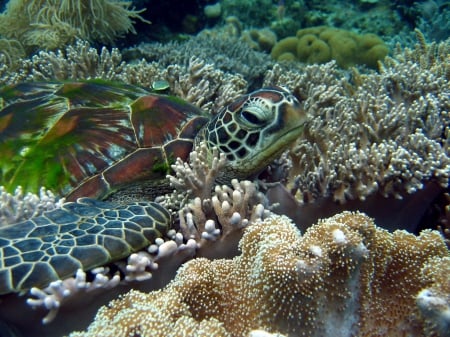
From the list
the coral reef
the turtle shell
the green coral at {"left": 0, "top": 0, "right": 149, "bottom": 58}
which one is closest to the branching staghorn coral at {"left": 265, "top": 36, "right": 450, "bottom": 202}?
the turtle shell

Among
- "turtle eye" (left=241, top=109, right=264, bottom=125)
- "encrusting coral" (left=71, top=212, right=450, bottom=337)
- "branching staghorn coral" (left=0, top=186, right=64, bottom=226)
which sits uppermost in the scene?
"turtle eye" (left=241, top=109, right=264, bottom=125)

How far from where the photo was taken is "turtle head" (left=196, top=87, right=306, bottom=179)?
1.98 metres

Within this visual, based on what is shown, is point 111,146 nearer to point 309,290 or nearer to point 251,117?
point 251,117

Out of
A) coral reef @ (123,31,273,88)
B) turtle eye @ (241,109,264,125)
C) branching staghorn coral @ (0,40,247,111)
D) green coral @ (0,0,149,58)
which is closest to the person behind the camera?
turtle eye @ (241,109,264,125)

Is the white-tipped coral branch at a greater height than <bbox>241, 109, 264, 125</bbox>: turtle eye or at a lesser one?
lesser

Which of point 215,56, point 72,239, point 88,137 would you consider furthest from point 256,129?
point 215,56

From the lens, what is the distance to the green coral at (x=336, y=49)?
5355 mm

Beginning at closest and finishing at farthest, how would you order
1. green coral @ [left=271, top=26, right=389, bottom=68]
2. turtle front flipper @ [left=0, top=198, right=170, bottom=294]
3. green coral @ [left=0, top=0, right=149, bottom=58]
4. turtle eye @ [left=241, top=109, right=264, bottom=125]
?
turtle front flipper @ [left=0, top=198, right=170, bottom=294], turtle eye @ [left=241, top=109, right=264, bottom=125], green coral @ [left=0, top=0, right=149, bottom=58], green coral @ [left=271, top=26, right=389, bottom=68]

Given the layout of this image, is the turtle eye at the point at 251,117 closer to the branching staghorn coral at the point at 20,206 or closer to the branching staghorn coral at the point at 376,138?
the branching staghorn coral at the point at 376,138

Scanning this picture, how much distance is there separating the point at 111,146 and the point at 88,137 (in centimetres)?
15

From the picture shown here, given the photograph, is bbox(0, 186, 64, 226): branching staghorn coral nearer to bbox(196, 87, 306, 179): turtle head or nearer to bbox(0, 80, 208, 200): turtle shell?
bbox(0, 80, 208, 200): turtle shell

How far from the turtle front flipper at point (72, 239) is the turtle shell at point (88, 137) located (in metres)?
0.24

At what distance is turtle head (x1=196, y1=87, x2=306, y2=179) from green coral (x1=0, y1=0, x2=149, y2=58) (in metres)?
3.00

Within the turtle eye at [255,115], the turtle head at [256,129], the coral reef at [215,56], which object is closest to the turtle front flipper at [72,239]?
the turtle head at [256,129]
